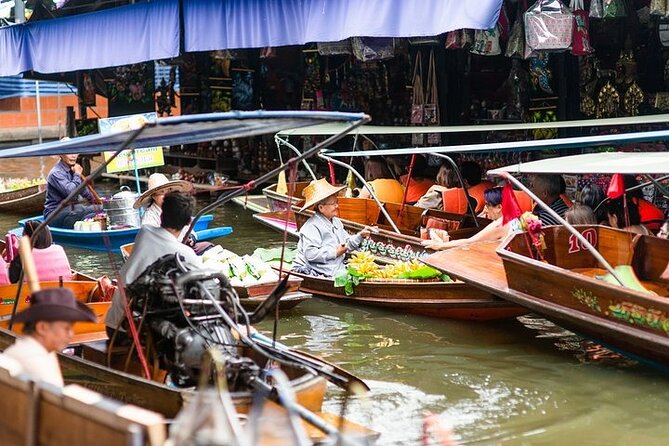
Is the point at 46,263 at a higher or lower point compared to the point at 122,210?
higher

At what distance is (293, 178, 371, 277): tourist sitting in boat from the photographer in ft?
32.1

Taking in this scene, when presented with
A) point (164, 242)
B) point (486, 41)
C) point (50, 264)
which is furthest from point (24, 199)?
point (164, 242)

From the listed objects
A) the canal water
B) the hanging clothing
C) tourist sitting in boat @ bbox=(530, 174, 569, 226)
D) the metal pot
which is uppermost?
tourist sitting in boat @ bbox=(530, 174, 569, 226)

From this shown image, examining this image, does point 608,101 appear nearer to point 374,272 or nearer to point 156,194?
point 374,272

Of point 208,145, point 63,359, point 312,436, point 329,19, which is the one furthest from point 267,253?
point 208,145

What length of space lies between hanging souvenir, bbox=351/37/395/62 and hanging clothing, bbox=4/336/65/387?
978cm

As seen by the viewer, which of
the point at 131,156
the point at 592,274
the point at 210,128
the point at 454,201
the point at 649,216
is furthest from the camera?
the point at 131,156

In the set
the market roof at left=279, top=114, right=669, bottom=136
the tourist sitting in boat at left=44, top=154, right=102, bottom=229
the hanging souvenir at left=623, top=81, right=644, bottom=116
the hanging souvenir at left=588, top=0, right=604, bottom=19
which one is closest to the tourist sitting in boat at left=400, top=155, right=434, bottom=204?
the market roof at left=279, top=114, right=669, bottom=136

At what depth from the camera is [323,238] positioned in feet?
32.8

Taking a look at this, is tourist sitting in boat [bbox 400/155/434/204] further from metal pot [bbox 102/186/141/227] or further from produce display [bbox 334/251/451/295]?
metal pot [bbox 102/186/141/227]

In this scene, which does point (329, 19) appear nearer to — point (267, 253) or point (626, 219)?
point (267, 253)

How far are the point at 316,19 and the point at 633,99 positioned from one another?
13.9 feet

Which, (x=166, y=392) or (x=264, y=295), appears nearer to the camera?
(x=166, y=392)

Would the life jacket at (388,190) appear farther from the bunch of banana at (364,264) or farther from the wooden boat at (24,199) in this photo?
the wooden boat at (24,199)
